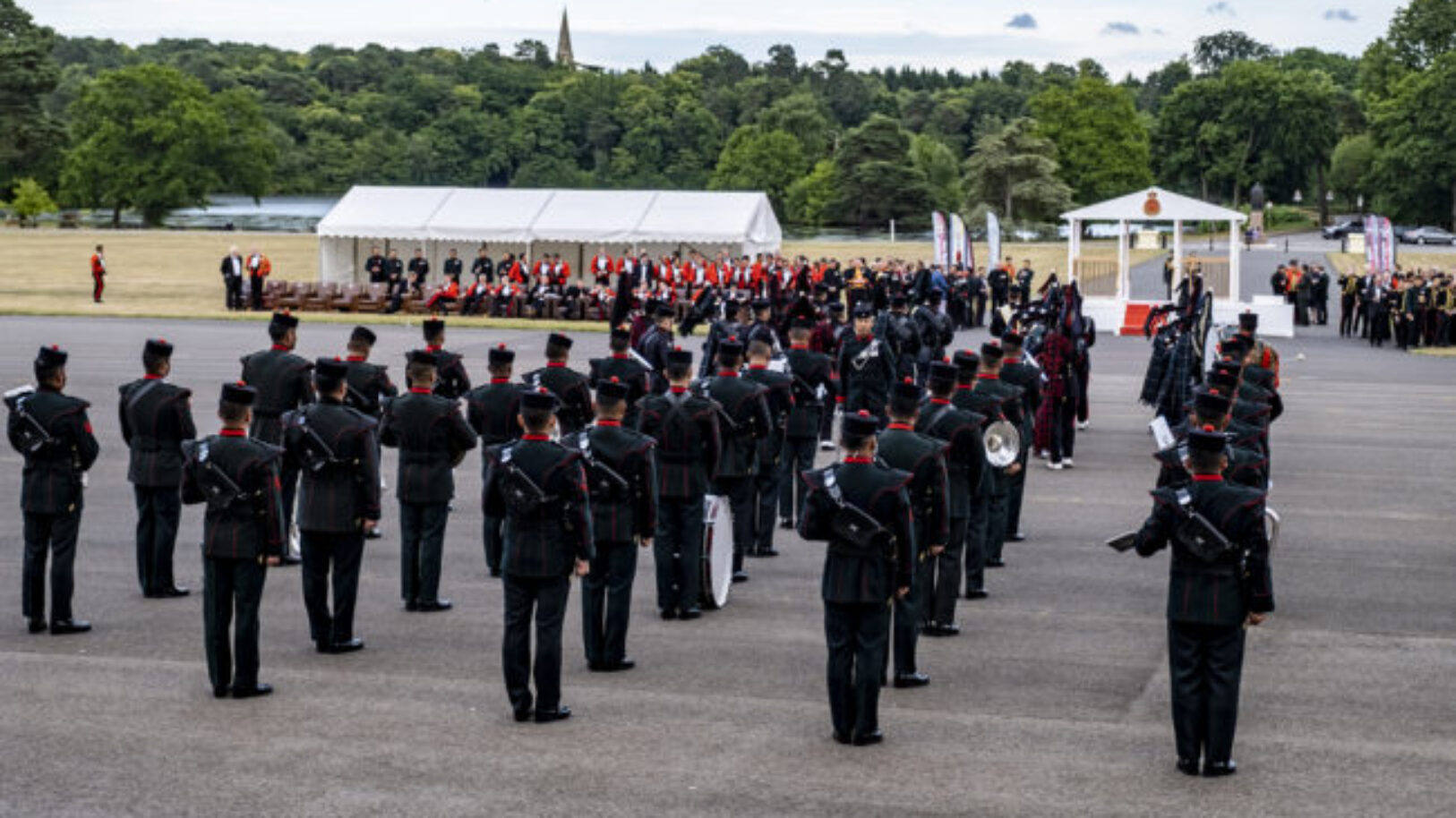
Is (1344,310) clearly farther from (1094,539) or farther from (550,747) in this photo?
(550,747)

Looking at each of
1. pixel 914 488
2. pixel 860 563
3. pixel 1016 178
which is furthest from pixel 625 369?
pixel 1016 178

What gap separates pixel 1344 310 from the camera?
45.2 m

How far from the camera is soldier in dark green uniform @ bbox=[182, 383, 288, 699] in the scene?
33.4ft

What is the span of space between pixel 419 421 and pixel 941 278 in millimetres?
28269

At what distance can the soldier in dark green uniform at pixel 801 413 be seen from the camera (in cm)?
1590

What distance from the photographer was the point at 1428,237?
299 feet

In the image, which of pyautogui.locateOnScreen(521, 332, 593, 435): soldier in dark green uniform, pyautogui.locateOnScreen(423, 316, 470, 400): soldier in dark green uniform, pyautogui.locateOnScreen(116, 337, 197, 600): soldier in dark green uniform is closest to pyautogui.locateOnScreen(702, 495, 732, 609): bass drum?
pyautogui.locateOnScreen(521, 332, 593, 435): soldier in dark green uniform

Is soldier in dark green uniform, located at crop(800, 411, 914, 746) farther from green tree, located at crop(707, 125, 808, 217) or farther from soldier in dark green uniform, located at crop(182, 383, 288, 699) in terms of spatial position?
green tree, located at crop(707, 125, 808, 217)

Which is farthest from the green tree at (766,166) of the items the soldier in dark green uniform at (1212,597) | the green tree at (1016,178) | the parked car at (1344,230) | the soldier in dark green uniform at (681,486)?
the soldier in dark green uniform at (1212,597)

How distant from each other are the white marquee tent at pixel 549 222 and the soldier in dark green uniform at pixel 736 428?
107 ft

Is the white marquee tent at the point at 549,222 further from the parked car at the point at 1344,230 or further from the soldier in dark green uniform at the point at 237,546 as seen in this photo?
the parked car at the point at 1344,230

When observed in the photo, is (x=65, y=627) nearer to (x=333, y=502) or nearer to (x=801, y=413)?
(x=333, y=502)

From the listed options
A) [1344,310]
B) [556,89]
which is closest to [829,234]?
[1344,310]

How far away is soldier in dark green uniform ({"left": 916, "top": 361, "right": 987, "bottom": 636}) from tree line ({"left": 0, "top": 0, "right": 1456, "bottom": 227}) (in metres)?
85.4
